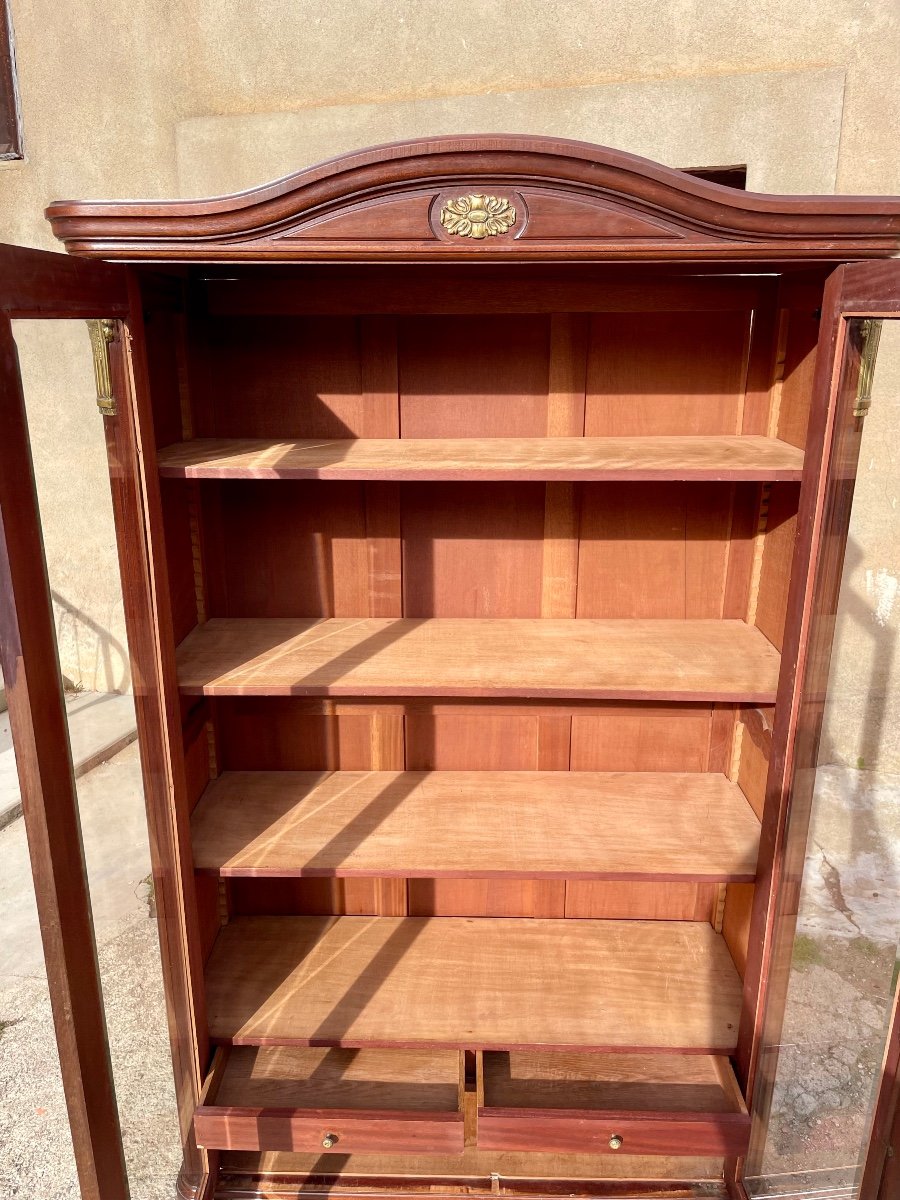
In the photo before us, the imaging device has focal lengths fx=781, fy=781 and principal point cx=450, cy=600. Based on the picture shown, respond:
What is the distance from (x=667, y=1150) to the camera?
1.58m

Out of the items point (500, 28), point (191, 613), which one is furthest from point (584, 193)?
point (500, 28)

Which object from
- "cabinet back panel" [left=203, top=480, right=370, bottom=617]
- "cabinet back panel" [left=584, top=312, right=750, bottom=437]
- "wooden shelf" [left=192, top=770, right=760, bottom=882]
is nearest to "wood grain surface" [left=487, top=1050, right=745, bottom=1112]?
"wooden shelf" [left=192, top=770, right=760, bottom=882]

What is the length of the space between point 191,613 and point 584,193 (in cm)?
114

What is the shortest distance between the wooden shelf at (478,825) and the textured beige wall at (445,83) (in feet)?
3.53

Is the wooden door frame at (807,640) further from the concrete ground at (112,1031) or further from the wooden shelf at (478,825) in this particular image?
the concrete ground at (112,1031)

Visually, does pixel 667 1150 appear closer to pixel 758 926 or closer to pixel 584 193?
pixel 758 926

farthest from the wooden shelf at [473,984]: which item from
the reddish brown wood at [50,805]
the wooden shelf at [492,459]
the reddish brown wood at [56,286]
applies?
the reddish brown wood at [56,286]

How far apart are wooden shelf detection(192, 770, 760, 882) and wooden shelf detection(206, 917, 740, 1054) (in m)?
0.39

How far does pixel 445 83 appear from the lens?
9.53 ft

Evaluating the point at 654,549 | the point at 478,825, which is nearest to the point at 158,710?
the point at 478,825

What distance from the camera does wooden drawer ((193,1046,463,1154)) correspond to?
5.17ft

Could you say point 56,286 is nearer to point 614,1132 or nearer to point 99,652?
point 99,652

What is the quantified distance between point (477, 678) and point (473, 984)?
0.80 metres

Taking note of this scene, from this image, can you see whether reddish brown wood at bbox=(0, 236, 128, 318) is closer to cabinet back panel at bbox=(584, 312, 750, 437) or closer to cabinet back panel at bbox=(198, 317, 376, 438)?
cabinet back panel at bbox=(198, 317, 376, 438)
